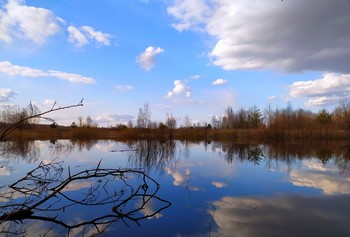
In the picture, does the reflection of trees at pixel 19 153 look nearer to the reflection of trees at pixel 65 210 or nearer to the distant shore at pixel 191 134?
the reflection of trees at pixel 65 210

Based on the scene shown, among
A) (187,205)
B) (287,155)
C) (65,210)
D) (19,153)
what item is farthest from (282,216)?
(19,153)

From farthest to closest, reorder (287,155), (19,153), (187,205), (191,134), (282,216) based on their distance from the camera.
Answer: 1. (191,134)
2. (287,155)
3. (19,153)
4. (187,205)
5. (282,216)

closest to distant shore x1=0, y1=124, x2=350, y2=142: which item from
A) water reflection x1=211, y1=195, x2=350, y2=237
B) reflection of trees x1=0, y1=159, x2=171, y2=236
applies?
reflection of trees x1=0, y1=159, x2=171, y2=236

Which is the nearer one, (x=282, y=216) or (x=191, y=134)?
(x=282, y=216)

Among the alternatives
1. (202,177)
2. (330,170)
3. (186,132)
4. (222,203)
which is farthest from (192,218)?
(186,132)

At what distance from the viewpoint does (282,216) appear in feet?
17.6

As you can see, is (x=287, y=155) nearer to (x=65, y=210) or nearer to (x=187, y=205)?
(x=187, y=205)

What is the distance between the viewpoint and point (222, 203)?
6184 millimetres

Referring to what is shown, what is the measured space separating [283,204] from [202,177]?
3.37 m

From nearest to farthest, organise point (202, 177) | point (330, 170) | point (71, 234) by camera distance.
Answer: point (71, 234)
point (202, 177)
point (330, 170)

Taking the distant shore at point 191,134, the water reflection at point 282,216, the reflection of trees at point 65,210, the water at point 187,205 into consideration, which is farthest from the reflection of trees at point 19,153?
the distant shore at point 191,134

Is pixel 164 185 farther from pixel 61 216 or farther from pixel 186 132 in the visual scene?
pixel 186 132

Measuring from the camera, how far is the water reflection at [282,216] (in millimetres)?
4574

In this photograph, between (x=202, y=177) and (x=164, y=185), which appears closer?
(x=164, y=185)
